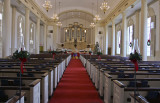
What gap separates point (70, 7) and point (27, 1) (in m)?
10.6

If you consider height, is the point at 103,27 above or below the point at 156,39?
above

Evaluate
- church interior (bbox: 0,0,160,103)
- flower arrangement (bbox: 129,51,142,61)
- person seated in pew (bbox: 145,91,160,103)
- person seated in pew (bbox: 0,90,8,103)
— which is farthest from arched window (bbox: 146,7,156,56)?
person seated in pew (bbox: 0,90,8,103)

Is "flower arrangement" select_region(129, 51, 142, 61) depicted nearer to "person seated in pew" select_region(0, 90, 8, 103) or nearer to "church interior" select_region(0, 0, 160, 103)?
"church interior" select_region(0, 0, 160, 103)

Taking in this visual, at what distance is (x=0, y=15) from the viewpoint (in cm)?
1284

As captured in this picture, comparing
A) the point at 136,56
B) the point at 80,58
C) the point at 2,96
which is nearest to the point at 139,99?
the point at 136,56

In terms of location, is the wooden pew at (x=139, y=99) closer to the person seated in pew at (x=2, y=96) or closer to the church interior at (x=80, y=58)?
the church interior at (x=80, y=58)

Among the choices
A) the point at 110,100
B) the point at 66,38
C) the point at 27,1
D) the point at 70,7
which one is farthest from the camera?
the point at 66,38

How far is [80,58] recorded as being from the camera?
18828 millimetres

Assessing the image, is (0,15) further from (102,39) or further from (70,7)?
(102,39)

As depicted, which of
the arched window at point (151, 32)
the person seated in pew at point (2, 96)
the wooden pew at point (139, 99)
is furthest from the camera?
→ the arched window at point (151, 32)

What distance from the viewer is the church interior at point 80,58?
3.00 meters

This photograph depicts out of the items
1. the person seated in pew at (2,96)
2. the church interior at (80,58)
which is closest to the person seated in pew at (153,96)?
the church interior at (80,58)

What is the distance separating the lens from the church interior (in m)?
3.00

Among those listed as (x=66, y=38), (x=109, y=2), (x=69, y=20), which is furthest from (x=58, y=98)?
(x=69, y=20)
